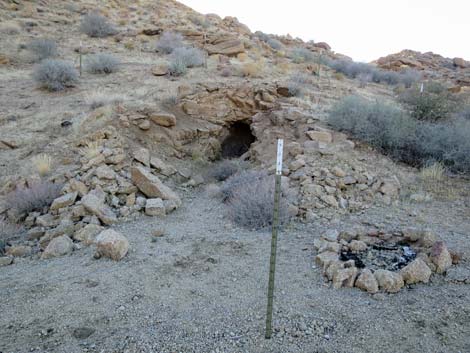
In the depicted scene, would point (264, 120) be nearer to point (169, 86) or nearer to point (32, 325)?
point (169, 86)

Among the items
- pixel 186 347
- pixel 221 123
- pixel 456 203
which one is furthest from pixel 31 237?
pixel 456 203

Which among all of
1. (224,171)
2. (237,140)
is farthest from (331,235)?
(237,140)

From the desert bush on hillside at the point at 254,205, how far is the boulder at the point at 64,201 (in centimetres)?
272

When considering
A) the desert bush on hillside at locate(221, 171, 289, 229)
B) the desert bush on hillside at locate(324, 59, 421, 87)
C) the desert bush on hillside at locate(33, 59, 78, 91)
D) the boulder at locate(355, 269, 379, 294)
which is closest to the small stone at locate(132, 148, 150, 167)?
the desert bush on hillside at locate(221, 171, 289, 229)

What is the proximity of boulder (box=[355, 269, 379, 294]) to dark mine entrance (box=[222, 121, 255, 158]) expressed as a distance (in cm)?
725

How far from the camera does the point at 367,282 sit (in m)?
3.79

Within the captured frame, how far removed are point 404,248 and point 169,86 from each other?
8.27m

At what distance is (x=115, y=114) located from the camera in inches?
336

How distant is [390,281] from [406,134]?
5.15 meters

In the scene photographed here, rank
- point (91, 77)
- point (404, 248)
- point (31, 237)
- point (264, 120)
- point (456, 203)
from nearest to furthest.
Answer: point (404, 248), point (31, 237), point (456, 203), point (264, 120), point (91, 77)

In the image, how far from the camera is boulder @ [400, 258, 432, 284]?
12.6ft

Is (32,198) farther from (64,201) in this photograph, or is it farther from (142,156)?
(142,156)

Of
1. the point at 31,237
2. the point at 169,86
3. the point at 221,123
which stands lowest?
the point at 31,237

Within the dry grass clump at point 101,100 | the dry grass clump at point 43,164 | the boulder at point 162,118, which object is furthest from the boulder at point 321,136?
the dry grass clump at point 43,164
